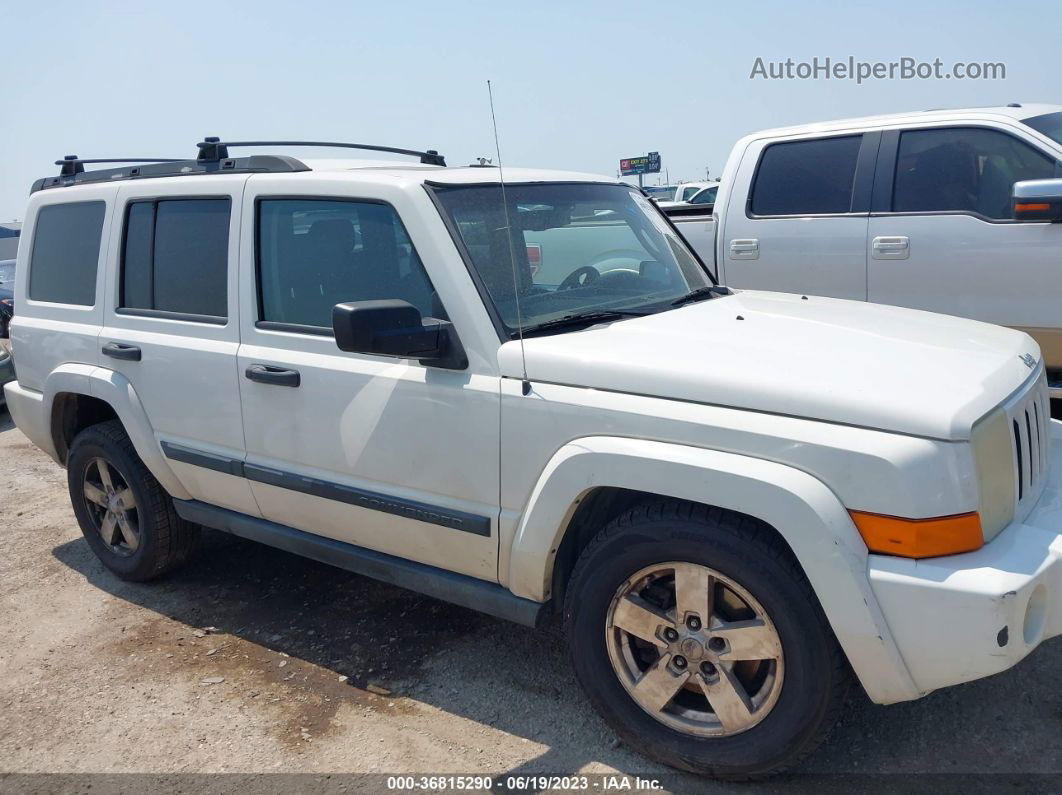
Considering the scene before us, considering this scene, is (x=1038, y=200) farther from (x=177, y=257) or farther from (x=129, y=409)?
(x=129, y=409)

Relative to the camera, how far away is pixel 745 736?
2.78 meters

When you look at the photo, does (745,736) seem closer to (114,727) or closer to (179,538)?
(114,727)

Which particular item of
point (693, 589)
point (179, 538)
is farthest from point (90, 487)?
point (693, 589)

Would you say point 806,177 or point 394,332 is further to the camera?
point 806,177

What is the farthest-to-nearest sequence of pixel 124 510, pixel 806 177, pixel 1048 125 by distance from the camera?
pixel 806 177
pixel 1048 125
pixel 124 510

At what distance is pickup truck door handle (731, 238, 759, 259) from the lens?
6.15 metres

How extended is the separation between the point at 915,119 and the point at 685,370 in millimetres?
3903

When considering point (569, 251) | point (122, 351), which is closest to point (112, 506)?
point (122, 351)

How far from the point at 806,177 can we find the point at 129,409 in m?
4.25

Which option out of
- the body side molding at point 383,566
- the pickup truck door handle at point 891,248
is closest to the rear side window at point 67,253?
the body side molding at point 383,566

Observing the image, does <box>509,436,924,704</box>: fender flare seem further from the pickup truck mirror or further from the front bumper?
the pickup truck mirror

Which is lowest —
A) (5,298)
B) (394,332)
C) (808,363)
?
(5,298)

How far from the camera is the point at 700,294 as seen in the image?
3.85 meters

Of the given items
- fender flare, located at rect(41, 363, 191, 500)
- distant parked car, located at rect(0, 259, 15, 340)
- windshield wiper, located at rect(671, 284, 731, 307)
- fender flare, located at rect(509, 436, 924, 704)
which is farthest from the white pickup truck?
distant parked car, located at rect(0, 259, 15, 340)
